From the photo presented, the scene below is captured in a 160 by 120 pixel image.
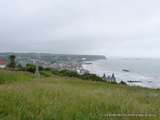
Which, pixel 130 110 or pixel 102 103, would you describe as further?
pixel 102 103

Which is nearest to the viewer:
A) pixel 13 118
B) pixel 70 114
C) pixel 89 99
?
pixel 13 118

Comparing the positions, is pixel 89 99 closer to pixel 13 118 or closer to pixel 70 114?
pixel 70 114

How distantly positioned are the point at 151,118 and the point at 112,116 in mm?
742

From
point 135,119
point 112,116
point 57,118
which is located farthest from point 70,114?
point 135,119

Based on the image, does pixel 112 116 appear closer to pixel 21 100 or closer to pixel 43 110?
pixel 43 110

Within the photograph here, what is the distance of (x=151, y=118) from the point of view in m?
4.93

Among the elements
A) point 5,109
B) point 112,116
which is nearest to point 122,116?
point 112,116

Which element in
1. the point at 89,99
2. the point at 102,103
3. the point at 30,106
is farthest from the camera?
the point at 89,99

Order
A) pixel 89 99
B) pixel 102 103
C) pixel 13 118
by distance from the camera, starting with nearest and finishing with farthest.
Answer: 1. pixel 13 118
2. pixel 102 103
3. pixel 89 99

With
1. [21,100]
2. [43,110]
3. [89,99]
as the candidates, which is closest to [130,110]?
[89,99]

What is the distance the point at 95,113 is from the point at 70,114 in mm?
524

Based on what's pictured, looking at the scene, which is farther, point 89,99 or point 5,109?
point 89,99

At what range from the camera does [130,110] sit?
5434mm

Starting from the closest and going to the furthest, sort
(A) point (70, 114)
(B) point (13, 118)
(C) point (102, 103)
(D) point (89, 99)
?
1. (B) point (13, 118)
2. (A) point (70, 114)
3. (C) point (102, 103)
4. (D) point (89, 99)
